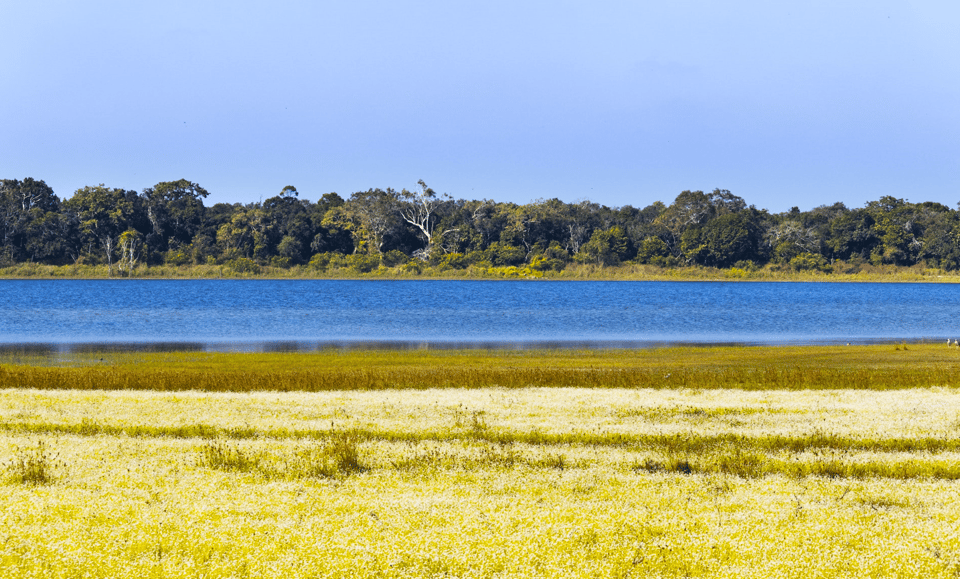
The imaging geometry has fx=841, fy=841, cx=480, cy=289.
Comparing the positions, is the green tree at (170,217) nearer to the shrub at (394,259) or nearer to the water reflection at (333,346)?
the shrub at (394,259)

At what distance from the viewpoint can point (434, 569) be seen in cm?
818

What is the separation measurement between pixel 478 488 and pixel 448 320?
4159 centimetres

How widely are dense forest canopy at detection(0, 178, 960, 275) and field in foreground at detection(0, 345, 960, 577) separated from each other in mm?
111782

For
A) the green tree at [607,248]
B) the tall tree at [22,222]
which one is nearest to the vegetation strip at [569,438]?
the green tree at [607,248]

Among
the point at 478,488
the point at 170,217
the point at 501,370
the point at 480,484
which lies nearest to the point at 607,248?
the point at 170,217

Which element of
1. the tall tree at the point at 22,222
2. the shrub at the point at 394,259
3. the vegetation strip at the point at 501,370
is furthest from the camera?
the shrub at the point at 394,259

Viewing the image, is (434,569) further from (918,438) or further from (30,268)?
(30,268)

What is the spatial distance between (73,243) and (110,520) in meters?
130

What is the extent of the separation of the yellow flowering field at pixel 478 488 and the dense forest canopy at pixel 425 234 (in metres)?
113

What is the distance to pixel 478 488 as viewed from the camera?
441 inches

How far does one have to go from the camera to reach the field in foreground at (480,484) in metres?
8.48

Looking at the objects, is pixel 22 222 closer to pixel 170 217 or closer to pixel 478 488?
pixel 170 217

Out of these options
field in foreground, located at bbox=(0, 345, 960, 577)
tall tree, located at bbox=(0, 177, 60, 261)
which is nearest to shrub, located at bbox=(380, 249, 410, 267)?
tall tree, located at bbox=(0, 177, 60, 261)

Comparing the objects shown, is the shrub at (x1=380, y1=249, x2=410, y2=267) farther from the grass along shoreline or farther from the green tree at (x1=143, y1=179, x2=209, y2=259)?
the green tree at (x1=143, y1=179, x2=209, y2=259)
